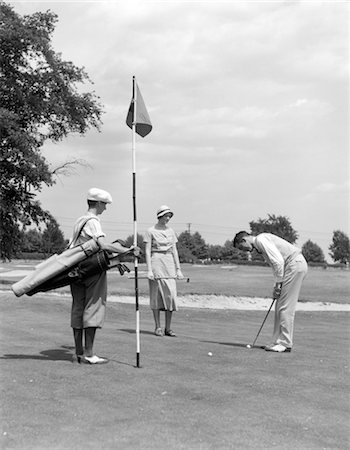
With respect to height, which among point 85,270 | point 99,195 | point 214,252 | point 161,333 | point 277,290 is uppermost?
point 99,195

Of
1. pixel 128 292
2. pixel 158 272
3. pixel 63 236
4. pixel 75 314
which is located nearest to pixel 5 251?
pixel 128 292

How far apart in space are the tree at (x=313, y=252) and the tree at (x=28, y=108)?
105302 millimetres

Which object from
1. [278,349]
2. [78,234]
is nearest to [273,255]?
[278,349]

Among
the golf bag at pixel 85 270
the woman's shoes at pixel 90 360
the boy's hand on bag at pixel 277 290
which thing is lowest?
the woman's shoes at pixel 90 360

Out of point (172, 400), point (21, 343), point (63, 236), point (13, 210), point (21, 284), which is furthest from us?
point (63, 236)

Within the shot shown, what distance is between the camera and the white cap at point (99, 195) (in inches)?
332

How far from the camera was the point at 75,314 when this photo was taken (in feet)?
27.7

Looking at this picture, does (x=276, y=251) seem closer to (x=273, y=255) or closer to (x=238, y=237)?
(x=273, y=255)

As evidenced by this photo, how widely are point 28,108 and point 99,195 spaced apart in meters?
26.3

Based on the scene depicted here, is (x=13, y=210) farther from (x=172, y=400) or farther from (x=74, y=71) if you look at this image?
(x=172, y=400)

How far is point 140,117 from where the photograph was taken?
9312 millimetres

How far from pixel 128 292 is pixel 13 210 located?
933 cm

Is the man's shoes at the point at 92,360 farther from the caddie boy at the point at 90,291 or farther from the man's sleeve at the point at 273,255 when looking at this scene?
the man's sleeve at the point at 273,255

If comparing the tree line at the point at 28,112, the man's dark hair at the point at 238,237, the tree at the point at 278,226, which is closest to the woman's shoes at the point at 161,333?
the man's dark hair at the point at 238,237
